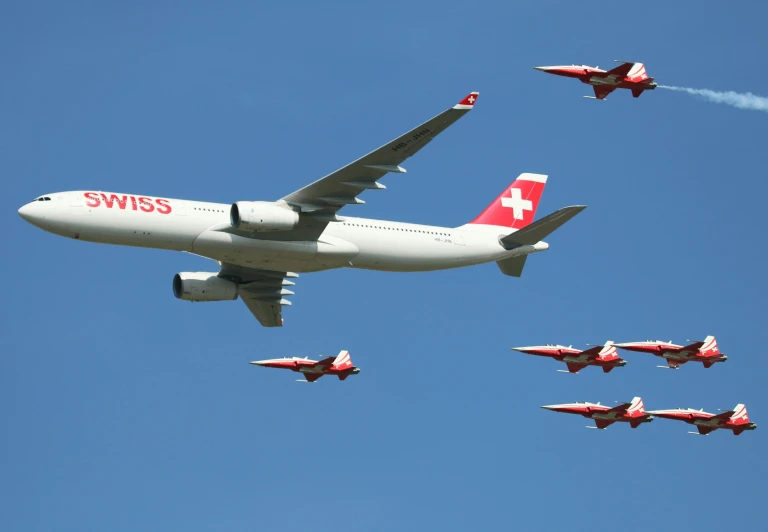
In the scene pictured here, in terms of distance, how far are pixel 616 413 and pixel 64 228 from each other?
33686mm

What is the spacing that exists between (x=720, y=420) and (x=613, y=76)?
80.4 feet

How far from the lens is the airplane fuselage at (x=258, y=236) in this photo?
5941 centimetres

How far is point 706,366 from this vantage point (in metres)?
75.0

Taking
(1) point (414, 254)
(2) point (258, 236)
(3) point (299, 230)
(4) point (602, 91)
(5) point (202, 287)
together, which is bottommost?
(5) point (202, 287)

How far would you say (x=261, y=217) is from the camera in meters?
60.3

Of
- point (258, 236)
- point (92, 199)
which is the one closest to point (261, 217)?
point (258, 236)

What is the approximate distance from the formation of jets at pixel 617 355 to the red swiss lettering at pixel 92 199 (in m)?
27.6

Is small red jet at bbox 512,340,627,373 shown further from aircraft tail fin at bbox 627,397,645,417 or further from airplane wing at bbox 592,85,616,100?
airplane wing at bbox 592,85,616,100

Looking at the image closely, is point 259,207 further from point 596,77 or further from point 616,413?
point 616,413

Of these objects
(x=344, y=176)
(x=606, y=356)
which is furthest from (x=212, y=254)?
(x=606, y=356)

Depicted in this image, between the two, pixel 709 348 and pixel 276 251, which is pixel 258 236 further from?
Result: pixel 709 348

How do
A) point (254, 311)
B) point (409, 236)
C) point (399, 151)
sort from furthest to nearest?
point (254, 311) < point (409, 236) < point (399, 151)

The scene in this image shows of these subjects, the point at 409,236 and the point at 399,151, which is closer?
the point at 399,151

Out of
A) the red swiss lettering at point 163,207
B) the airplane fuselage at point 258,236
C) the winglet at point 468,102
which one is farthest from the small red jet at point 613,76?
the red swiss lettering at point 163,207
